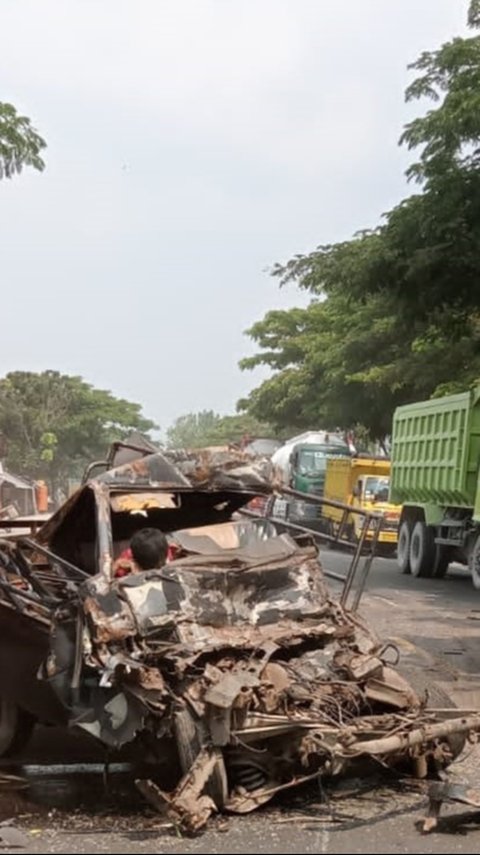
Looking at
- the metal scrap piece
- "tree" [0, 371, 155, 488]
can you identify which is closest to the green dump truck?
the metal scrap piece

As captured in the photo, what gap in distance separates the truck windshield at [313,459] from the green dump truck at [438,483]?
531 inches

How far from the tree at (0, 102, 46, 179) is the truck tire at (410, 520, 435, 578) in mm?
9345

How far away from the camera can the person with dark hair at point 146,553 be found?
251 inches

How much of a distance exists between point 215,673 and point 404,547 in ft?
54.7

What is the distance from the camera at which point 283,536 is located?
7.30 meters

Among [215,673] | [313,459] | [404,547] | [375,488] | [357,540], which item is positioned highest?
[313,459]

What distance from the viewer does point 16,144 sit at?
15.8 m

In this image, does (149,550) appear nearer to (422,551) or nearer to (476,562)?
(476,562)

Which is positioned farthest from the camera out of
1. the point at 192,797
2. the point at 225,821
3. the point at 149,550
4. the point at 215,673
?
the point at 149,550

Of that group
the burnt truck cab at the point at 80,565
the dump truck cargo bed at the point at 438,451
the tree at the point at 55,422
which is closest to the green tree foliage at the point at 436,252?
the dump truck cargo bed at the point at 438,451

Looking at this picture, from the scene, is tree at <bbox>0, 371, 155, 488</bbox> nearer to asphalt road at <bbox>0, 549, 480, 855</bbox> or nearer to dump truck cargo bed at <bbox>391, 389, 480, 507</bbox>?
dump truck cargo bed at <bbox>391, 389, 480, 507</bbox>

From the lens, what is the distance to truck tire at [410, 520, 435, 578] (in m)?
20.3

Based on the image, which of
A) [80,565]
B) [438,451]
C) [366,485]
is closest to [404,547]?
[438,451]

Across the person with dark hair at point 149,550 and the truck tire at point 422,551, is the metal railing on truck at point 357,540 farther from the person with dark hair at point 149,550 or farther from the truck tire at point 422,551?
the truck tire at point 422,551
